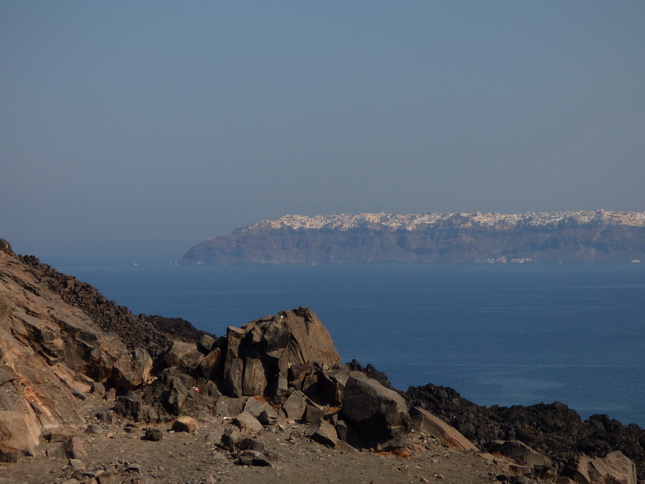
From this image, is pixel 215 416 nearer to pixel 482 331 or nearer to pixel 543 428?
pixel 543 428

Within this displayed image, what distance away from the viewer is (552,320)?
110188 mm

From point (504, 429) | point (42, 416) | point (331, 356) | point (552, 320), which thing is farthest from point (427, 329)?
point (42, 416)

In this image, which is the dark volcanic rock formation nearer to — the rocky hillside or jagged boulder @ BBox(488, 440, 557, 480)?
jagged boulder @ BBox(488, 440, 557, 480)

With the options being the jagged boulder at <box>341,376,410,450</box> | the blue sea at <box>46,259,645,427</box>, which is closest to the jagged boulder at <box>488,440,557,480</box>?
the jagged boulder at <box>341,376,410,450</box>

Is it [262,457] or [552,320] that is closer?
[262,457]

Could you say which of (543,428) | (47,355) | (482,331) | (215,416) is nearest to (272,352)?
(215,416)

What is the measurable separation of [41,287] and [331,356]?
8.18 metres

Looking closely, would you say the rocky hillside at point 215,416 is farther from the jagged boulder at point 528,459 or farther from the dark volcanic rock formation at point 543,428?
the dark volcanic rock formation at point 543,428

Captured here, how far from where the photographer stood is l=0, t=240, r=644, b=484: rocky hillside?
514 inches

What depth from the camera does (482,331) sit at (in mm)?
95188

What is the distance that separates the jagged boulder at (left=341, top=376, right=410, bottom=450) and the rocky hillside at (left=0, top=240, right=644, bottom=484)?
1.1 inches

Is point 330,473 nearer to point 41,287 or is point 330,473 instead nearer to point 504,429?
point 41,287

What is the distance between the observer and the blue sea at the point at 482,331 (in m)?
57.2

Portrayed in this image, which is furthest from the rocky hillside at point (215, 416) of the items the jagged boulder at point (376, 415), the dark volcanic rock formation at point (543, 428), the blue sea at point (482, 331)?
the blue sea at point (482, 331)
